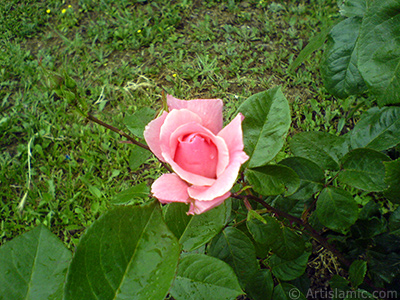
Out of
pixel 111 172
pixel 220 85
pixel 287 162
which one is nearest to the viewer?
pixel 287 162

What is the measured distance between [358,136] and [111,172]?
64.4 inches

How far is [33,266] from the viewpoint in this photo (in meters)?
0.56

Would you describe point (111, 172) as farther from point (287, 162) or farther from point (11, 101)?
point (287, 162)

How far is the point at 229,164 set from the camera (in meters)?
0.61

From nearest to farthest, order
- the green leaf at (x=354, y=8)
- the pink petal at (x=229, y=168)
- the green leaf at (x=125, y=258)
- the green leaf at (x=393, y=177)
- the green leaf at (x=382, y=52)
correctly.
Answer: the green leaf at (x=125, y=258) < the pink petal at (x=229, y=168) < the green leaf at (x=393, y=177) < the green leaf at (x=382, y=52) < the green leaf at (x=354, y=8)

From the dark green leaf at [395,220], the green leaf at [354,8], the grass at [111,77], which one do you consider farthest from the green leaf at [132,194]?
the grass at [111,77]

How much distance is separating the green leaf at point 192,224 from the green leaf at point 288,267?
455mm

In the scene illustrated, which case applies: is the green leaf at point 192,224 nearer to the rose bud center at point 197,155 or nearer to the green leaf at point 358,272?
the rose bud center at point 197,155

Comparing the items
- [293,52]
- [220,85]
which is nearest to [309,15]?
[293,52]

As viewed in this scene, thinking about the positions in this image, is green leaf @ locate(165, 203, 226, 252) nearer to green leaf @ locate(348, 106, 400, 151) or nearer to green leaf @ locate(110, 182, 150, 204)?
green leaf @ locate(110, 182, 150, 204)

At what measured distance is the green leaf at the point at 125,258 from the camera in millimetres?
481

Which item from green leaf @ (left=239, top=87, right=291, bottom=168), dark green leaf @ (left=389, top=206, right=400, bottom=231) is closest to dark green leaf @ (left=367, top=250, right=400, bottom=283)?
dark green leaf @ (left=389, top=206, right=400, bottom=231)

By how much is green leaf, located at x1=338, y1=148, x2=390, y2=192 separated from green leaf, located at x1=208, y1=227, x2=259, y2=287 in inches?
12.8

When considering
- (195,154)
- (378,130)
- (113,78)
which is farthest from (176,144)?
(113,78)
